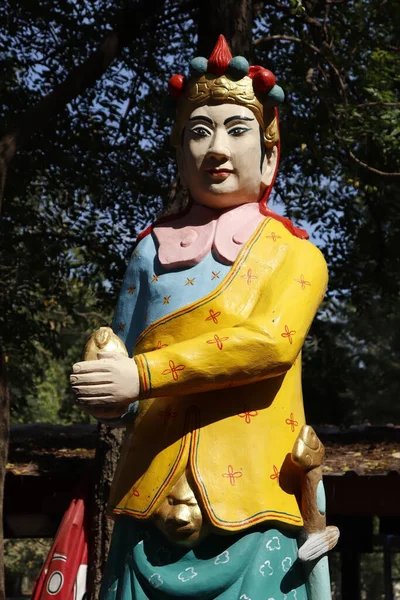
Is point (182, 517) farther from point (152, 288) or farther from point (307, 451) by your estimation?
point (152, 288)

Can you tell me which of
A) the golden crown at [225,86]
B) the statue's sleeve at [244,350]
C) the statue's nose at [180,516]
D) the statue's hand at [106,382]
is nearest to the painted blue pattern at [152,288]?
the statue's sleeve at [244,350]

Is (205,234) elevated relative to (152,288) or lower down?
elevated

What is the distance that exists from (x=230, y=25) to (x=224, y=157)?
160 inches

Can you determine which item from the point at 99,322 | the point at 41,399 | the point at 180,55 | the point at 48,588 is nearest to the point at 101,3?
the point at 180,55

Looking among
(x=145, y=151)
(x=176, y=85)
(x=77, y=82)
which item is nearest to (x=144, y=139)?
(x=145, y=151)

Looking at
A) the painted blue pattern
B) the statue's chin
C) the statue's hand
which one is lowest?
the statue's chin

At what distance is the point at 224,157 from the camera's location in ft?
11.6

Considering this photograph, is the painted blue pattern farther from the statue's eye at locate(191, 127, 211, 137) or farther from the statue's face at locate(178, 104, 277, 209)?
the statue's eye at locate(191, 127, 211, 137)

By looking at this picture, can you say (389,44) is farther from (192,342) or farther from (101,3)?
(192,342)

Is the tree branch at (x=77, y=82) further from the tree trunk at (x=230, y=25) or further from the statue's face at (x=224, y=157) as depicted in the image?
the statue's face at (x=224, y=157)

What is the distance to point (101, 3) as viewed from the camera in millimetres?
9836

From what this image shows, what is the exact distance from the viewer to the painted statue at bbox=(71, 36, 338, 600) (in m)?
3.05

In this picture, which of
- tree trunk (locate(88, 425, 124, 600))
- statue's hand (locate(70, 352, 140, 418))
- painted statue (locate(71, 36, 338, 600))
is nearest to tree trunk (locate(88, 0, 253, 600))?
tree trunk (locate(88, 425, 124, 600))

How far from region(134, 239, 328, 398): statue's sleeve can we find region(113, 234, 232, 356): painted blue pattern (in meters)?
0.16
